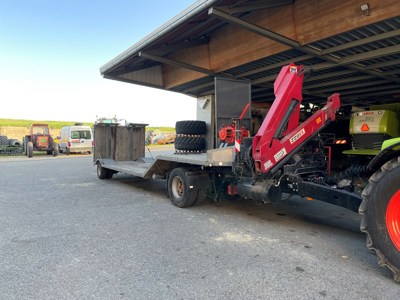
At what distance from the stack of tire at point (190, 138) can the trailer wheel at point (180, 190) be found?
92 cm

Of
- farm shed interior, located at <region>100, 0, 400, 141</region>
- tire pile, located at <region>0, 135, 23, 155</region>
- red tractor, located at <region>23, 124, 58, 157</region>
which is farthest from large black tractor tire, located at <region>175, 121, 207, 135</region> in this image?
tire pile, located at <region>0, 135, 23, 155</region>

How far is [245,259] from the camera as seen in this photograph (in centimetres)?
405

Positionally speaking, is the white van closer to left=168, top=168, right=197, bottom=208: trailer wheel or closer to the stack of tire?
the stack of tire

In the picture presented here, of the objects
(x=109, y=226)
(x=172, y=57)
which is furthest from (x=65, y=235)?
(x=172, y=57)

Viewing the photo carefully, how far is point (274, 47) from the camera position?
875cm

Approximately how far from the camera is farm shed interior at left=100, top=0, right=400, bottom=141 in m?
6.98

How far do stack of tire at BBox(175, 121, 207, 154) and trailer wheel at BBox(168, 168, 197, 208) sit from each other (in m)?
0.92

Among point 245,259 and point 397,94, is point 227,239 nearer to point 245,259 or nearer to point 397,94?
point 245,259

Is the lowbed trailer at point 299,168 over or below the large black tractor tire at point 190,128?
below

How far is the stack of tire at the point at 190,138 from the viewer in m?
7.89

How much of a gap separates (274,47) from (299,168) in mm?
4611

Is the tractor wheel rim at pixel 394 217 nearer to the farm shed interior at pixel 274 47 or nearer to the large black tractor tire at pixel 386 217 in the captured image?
the large black tractor tire at pixel 386 217

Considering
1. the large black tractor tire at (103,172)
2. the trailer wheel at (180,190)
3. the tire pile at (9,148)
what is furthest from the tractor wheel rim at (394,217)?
the tire pile at (9,148)

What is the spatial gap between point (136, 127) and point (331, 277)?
960cm
